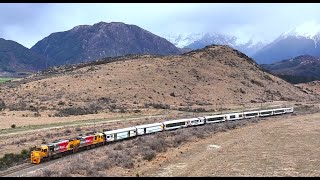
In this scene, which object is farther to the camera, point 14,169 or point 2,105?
point 2,105

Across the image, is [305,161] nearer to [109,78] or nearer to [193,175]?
[193,175]

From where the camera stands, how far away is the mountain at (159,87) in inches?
4466

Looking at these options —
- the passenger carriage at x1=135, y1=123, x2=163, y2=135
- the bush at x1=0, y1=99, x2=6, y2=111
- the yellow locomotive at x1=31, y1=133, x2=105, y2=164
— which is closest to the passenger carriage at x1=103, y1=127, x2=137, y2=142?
the yellow locomotive at x1=31, y1=133, x2=105, y2=164

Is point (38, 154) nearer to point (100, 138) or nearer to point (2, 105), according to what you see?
point (100, 138)

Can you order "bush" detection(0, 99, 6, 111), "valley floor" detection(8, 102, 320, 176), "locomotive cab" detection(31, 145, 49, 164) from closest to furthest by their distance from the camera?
"valley floor" detection(8, 102, 320, 176), "locomotive cab" detection(31, 145, 49, 164), "bush" detection(0, 99, 6, 111)

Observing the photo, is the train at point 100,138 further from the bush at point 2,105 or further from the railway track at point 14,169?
the bush at point 2,105

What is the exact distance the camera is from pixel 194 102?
12975cm

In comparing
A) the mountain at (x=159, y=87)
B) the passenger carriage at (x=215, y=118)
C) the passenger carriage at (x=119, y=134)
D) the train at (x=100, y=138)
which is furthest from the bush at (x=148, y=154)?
the mountain at (x=159, y=87)

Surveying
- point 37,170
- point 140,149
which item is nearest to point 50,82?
point 140,149

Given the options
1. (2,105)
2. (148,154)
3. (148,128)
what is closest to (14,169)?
(148,154)

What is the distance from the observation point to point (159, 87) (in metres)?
134

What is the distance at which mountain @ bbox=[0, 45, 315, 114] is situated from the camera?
11344 cm

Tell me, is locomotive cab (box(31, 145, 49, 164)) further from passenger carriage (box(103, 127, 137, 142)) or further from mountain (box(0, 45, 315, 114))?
mountain (box(0, 45, 315, 114))

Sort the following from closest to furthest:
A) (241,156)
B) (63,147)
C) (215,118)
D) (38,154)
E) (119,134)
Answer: (38,154) → (63,147) → (241,156) → (119,134) → (215,118)
